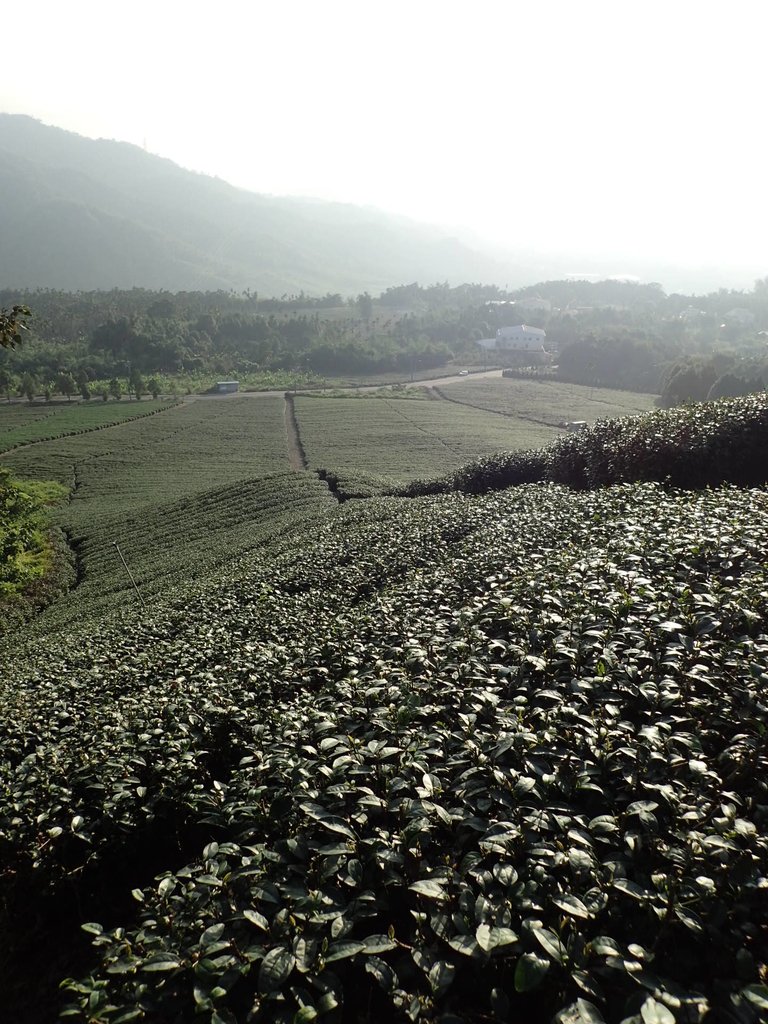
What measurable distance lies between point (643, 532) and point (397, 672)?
12.0 feet

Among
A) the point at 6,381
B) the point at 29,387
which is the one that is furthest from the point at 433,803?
the point at 6,381

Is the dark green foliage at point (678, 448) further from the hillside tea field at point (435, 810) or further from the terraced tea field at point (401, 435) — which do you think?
the terraced tea field at point (401, 435)

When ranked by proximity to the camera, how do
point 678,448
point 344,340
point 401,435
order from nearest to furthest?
point 678,448 < point 401,435 < point 344,340

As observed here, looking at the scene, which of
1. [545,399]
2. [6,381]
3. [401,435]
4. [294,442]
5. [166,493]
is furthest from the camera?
[545,399]

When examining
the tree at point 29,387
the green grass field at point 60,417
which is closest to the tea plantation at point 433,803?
the green grass field at point 60,417

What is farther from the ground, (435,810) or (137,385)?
(137,385)

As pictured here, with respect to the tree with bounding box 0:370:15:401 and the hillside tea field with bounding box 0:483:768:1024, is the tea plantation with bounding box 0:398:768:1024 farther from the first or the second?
the tree with bounding box 0:370:15:401

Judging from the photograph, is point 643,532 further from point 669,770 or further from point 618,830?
point 618,830

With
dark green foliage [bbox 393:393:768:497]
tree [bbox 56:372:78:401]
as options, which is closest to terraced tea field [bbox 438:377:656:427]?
tree [bbox 56:372:78:401]

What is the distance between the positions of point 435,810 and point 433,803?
88 millimetres

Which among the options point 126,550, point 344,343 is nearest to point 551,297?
point 344,343

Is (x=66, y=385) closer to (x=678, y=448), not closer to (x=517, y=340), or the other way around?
(x=678, y=448)

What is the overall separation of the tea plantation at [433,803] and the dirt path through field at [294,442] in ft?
102

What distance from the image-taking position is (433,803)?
3574 millimetres
